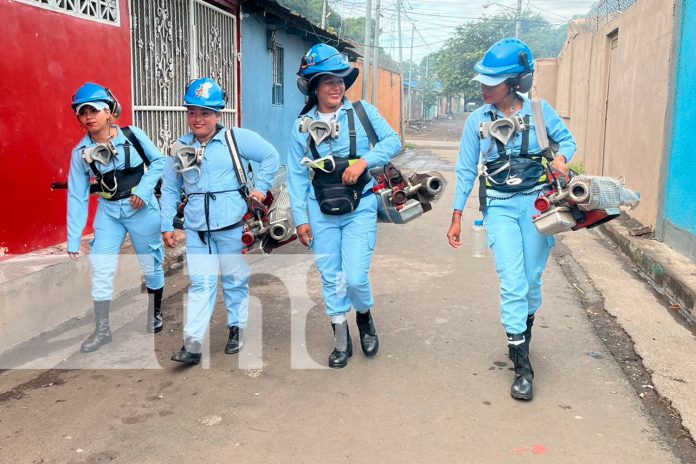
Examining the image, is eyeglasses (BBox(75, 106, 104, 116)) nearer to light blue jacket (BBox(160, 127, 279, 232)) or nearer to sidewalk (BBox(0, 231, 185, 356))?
light blue jacket (BBox(160, 127, 279, 232))

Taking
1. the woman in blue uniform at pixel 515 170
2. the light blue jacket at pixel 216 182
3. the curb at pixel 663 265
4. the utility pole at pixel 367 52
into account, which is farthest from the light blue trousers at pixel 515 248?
the utility pole at pixel 367 52

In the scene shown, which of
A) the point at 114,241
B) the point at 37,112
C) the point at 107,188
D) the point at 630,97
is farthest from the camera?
the point at 630,97

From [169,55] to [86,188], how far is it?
4.20 meters

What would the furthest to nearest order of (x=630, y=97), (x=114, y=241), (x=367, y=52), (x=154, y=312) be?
(x=367, y=52)
(x=630, y=97)
(x=154, y=312)
(x=114, y=241)

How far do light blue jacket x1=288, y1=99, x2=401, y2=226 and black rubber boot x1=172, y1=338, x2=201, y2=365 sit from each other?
38.9 inches

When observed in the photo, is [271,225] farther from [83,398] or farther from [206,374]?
[83,398]

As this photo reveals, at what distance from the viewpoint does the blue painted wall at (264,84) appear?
11.4 meters

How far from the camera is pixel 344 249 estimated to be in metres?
4.42

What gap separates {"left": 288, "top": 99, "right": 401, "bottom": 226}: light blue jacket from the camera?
4.31m

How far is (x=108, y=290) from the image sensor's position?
16.0ft

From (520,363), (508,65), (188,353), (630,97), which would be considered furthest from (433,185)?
(630,97)

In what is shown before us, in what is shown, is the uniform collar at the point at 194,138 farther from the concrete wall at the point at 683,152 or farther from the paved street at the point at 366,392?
the concrete wall at the point at 683,152

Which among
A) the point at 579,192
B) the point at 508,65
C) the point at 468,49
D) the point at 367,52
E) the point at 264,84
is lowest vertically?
the point at 579,192

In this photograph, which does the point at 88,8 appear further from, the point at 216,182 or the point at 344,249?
the point at 344,249
